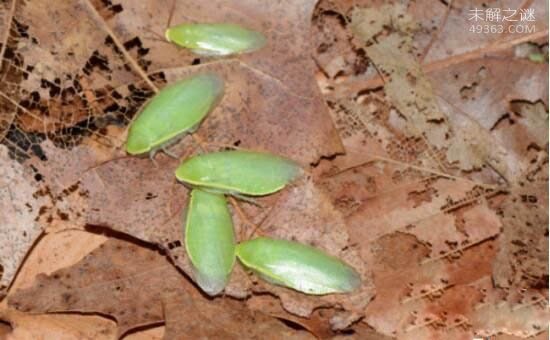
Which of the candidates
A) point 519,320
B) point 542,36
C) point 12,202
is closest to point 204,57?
point 12,202

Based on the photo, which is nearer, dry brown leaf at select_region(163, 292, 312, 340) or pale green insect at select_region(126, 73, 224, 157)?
pale green insect at select_region(126, 73, 224, 157)

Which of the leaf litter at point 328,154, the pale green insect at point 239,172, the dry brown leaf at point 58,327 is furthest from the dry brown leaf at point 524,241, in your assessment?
the dry brown leaf at point 58,327

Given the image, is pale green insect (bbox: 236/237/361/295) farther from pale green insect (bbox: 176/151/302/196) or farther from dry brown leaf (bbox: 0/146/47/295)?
dry brown leaf (bbox: 0/146/47/295)

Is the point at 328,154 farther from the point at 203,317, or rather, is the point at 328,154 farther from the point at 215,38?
the point at 203,317

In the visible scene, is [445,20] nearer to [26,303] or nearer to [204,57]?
[204,57]

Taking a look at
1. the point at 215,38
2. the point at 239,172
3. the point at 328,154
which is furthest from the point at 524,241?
the point at 215,38

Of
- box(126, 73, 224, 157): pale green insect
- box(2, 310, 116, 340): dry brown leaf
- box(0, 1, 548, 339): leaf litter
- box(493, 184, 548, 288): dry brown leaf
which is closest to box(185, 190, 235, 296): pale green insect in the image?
box(0, 1, 548, 339): leaf litter

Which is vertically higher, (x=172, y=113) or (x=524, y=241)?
(x=172, y=113)
